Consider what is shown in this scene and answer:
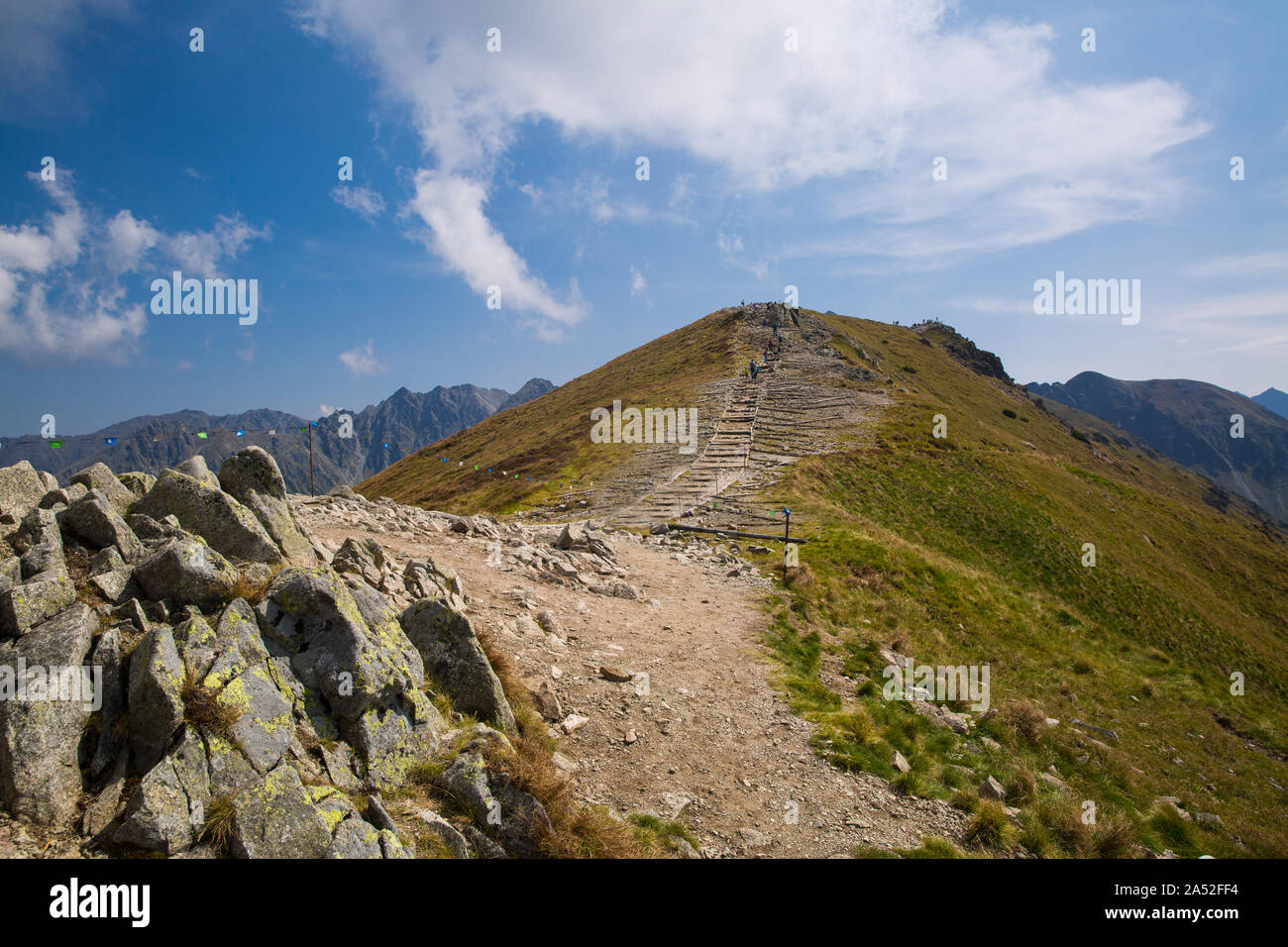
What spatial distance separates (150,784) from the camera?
5238mm

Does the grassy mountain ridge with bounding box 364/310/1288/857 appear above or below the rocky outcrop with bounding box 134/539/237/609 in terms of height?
below

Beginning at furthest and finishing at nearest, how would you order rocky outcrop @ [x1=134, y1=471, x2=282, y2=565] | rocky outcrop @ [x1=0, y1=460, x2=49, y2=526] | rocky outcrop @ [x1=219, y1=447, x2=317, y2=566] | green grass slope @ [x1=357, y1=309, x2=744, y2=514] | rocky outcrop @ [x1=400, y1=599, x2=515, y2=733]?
green grass slope @ [x1=357, y1=309, x2=744, y2=514]
rocky outcrop @ [x1=219, y1=447, x2=317, y2=566]
rocky outcrop @ [x1=134, y1=471, x2=282, y2=565]
rocky outcrop @ [x1=400, y1=599, x2=515, y2=733]
rocky outcrop @ [x1=0, y1=460, x2=49, y2=526]

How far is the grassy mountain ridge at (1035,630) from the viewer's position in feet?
41.6

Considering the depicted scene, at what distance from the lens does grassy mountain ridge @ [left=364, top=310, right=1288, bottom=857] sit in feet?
41.6

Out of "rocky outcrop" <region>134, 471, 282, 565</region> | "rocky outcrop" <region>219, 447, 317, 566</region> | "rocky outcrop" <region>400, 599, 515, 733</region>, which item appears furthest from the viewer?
"rocky outcrop" <region>219, 447, 317, 566</region>

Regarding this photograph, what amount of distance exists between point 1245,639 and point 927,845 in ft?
130

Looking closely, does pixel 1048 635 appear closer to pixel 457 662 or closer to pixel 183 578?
pixel 457 662

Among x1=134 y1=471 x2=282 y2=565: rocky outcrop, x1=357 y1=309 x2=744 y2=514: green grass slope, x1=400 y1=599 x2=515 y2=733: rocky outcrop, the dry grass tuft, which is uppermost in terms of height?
x1=357 y1=309 x2=744 y2=514: green grass slope

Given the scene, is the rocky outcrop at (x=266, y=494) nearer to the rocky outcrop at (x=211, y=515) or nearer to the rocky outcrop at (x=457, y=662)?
the rocky outcrop at (x=211, y=515)

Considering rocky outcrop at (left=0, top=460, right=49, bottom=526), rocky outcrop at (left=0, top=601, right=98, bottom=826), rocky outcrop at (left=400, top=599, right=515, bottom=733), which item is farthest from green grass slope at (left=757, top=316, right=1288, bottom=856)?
rocky outcrop at (left=0, top=460, right=49, bottom=526)

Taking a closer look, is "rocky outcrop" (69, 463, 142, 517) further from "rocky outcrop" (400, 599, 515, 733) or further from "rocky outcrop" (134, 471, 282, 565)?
"rocky outcrop" (400, 599, 515, 733)

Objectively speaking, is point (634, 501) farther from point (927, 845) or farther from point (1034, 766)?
point (927, 845)

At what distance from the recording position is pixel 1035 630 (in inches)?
984

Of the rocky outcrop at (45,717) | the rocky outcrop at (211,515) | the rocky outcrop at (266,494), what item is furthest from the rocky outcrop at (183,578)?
the rocky outcrop at (266,494)
